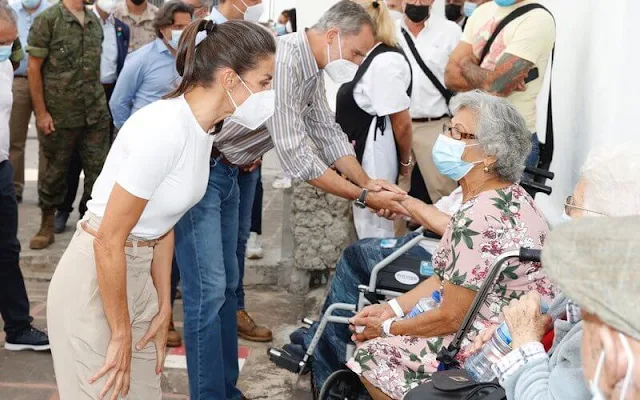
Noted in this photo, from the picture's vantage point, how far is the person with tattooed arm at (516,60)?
4367 mm

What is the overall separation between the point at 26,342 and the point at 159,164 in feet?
8.52

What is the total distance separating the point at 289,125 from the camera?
389cm

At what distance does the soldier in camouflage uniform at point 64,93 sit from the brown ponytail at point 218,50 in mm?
3578

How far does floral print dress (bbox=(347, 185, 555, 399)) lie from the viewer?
9.95 feet

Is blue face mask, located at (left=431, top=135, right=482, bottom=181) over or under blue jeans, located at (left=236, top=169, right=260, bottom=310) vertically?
over

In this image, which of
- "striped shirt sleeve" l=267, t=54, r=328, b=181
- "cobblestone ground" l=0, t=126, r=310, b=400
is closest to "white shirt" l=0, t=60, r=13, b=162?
"cobblestone ground" l=0, t=126, r=310, b=400

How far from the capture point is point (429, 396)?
256 cm

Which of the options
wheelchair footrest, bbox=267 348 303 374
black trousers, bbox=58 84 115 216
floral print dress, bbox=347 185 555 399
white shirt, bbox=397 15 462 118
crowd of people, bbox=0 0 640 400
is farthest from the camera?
black trousers, bbox=58 84 115 216

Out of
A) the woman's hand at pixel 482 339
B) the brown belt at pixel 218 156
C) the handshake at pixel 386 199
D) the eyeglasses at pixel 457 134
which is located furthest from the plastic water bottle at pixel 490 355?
the brown belt at pixel 218 156

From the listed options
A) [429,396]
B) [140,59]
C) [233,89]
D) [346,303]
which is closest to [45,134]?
[140,59]

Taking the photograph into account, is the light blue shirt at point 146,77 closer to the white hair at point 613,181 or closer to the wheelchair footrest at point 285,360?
the wheelchair footrest at point 285,360

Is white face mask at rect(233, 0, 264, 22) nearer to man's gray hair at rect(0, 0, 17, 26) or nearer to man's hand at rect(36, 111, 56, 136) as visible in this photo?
man's gray hair at rect(0, 0, 17, 26)

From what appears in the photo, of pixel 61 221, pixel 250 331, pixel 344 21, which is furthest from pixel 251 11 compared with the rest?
pixel 61 221

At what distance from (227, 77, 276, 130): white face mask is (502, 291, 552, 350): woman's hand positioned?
1.15 m
